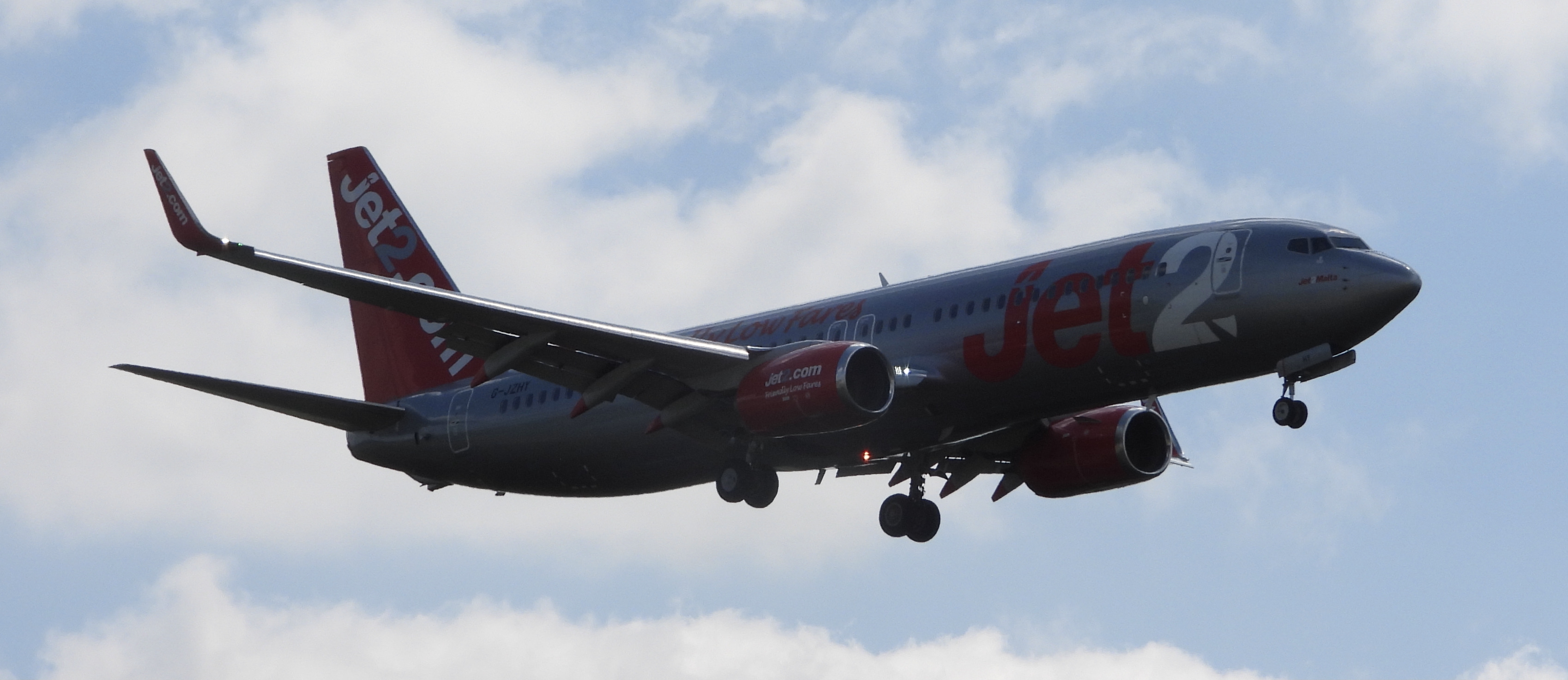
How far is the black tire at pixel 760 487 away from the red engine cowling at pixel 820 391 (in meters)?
2.69

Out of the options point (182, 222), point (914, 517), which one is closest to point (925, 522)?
point (914, 517)

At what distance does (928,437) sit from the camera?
35031 mm

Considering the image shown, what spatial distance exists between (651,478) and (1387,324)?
47.8 ft

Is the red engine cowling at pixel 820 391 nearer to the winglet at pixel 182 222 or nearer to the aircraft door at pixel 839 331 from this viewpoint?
the aircraft door at pixel 839 331

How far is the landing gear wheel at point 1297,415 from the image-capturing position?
31.1 m

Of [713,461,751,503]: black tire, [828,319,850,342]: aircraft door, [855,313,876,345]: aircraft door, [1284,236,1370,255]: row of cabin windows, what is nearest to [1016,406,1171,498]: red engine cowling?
[855,313,876,345]: aircraft door

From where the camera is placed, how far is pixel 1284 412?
31188 mm

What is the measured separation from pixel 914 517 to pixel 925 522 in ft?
0.91

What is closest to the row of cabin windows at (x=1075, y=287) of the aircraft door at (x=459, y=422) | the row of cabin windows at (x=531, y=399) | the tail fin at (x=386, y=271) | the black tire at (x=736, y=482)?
the black tire at (x=736, y=482)

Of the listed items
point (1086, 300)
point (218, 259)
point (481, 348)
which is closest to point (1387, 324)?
point (1086, 300)

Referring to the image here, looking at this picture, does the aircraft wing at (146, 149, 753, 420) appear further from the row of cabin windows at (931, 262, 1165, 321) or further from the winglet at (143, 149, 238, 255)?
the row of cabin windows at (931, 262, 1165, 321)

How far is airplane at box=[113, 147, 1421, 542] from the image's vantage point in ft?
102

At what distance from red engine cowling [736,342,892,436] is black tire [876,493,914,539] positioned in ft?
22.2

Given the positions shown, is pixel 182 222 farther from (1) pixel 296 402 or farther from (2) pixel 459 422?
(2) pixel 459 422
